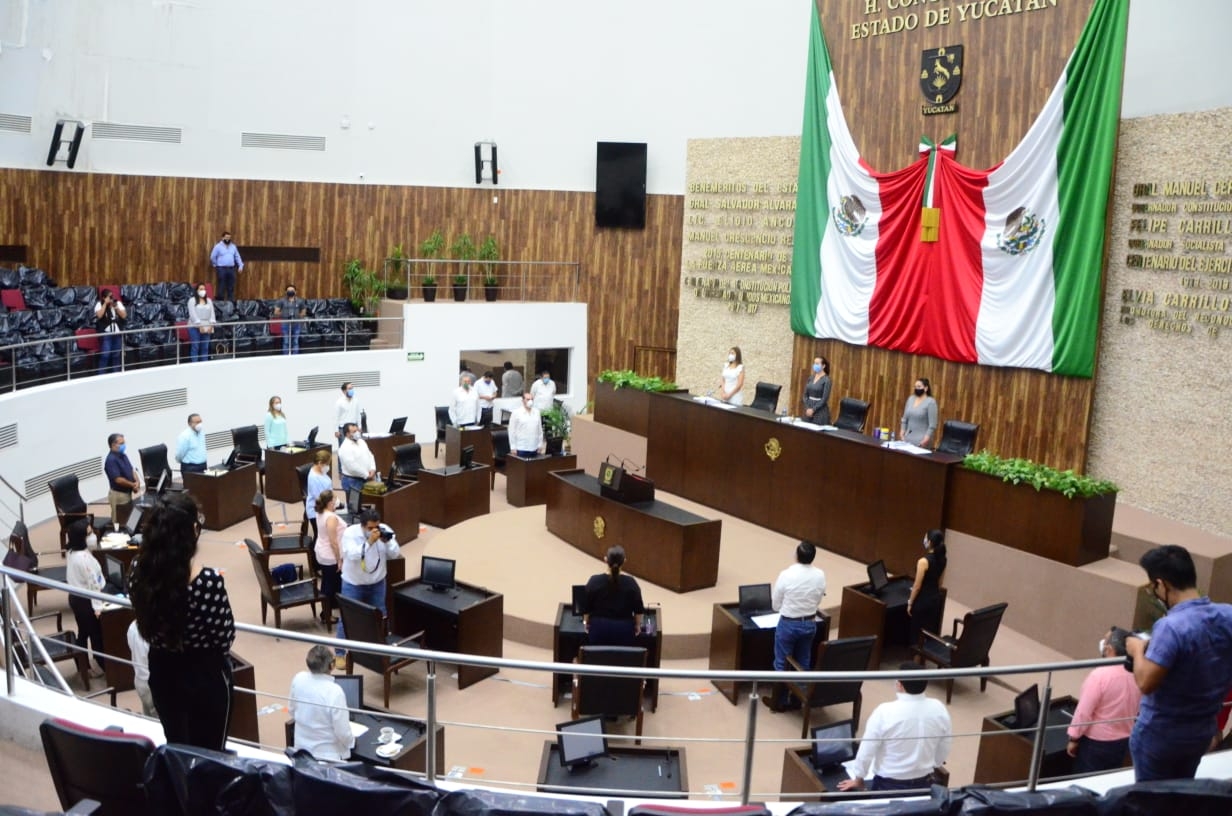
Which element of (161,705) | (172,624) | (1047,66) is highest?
(1047,66)

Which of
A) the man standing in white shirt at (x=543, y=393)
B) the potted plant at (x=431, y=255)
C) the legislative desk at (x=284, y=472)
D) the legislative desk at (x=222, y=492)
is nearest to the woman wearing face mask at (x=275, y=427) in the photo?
the legislative desk at (x=284, y=472)

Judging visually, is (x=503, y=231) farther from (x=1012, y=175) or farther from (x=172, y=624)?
(x=172, y=624)

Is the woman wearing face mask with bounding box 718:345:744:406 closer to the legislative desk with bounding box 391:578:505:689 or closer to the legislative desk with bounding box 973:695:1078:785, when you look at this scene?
the legislative desk with bounding box 391:578:505:689

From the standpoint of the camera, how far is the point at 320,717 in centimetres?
575

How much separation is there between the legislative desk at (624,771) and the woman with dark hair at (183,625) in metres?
2.01

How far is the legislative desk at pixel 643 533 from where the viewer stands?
10.3 m

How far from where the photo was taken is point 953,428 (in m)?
11.5

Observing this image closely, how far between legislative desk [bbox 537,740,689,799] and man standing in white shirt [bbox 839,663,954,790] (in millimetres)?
943

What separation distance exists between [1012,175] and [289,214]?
12956 millimetres

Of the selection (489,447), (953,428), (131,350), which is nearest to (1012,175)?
(953,428)

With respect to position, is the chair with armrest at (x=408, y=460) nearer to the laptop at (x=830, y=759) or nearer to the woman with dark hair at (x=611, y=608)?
the woman with dark hair at (x=611, y=608)

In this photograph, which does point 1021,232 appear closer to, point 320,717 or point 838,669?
point 838,669

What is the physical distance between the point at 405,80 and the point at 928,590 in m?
15.2

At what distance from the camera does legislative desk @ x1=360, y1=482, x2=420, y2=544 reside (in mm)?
11992
